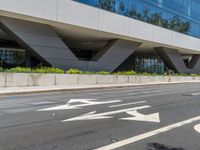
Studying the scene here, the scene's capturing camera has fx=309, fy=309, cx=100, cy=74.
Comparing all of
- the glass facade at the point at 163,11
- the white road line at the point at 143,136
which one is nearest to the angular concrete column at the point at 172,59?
the glass facade at the point at 163,11

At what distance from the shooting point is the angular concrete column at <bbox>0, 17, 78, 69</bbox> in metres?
26.1

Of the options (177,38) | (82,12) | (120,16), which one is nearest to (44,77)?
(82,12)

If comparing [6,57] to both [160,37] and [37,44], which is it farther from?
[160,37]

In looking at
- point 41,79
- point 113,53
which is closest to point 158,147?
point 41,79

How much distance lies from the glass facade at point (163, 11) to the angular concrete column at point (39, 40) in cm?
528

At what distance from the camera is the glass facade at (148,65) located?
59822 mm

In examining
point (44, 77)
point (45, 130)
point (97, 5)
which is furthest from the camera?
point (97, 5)

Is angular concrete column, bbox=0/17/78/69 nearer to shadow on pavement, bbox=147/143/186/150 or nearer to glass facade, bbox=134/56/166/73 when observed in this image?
shadow on pavement, bbox=147/143/186/150

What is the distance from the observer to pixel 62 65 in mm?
30219

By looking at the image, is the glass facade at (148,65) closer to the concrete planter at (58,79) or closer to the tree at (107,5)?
the concrete planter at (58,79)

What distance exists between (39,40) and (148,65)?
121 feet

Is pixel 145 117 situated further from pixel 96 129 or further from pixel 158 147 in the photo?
pixel 158 147

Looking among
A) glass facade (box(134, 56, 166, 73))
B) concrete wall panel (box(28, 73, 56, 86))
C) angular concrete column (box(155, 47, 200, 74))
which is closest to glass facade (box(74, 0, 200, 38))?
angular concrete column (box(155, 47, 200, 74))

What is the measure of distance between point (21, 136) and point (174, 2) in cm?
4674
